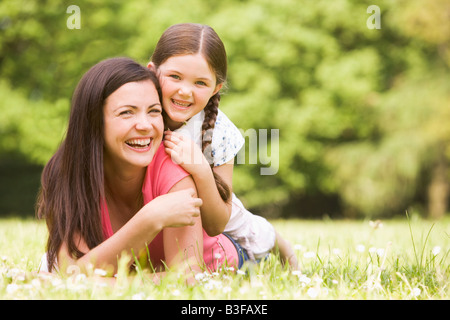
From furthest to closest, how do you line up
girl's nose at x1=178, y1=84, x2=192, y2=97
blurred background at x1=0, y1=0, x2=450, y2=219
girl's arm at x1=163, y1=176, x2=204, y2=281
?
blurred background at x1=0, y1=0, x2=450, y2=219 < girl's nose at x1=178, y1=84, x2=192, y2=97 < girl's arm at x1=163, y1=176, x2=204, y2=281

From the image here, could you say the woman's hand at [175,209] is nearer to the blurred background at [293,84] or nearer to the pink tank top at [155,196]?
the pink tank top at [155,196]

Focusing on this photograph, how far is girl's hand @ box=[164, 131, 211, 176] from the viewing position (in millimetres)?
2467

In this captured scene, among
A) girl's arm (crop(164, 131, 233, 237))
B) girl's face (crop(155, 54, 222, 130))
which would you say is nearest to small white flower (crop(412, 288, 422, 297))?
girl's arm (crop(164, 131, 233, 237))

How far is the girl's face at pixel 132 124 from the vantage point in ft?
8.05

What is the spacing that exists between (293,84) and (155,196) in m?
12.3

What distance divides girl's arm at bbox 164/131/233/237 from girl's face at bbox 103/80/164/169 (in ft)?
0.35

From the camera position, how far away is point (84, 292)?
6.29 ft

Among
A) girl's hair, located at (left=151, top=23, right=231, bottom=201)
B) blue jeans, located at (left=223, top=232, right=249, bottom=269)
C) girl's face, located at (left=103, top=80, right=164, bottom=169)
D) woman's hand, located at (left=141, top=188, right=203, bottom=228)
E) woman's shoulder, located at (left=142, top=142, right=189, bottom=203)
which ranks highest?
girl's hair, located at (left=151, top=23, right=231, bottom=201)

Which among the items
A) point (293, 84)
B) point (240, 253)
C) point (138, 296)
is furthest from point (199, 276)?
point (293, 84)

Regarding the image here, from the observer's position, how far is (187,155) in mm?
2479

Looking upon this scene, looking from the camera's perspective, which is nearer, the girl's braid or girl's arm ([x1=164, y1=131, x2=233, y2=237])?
girl's arm ([x1=164, y1=131, x2=233, y2=237])

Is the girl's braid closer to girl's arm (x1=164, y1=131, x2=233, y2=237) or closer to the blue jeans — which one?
girl's arm (x1=164, y1=131, x2=233, y2=237)

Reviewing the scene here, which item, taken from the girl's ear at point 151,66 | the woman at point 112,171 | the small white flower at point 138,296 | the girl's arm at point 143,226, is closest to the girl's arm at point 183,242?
the woman at point 112,171

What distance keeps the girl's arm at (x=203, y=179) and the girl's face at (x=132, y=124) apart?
106mm
